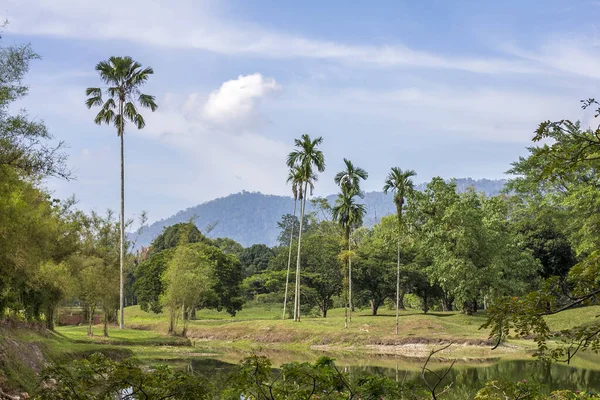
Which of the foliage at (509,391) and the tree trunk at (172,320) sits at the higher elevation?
the foliage at (509,391)

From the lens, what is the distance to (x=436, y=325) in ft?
138

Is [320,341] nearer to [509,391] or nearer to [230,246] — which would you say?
[509,391]

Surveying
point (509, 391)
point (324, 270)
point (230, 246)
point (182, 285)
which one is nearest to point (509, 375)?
point (509, 391)

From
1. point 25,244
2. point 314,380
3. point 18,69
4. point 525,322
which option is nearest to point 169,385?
point 314,380

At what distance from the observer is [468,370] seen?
26.9 meters

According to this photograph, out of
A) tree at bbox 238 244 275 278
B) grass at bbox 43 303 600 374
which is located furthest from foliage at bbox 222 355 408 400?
tree at bbox 238 244 275 278

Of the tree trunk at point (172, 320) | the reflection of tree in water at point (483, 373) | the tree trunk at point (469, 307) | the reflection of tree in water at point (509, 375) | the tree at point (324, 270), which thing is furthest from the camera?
the tree at point (324, 270)

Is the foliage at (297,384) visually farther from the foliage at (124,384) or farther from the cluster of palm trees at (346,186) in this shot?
the cluster of palm trees at (346,186)

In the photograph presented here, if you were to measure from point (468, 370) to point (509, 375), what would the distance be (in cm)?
319

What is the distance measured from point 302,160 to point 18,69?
3504cm

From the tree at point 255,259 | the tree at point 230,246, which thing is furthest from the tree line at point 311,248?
the tree at point 230,246

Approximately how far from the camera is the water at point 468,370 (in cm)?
2169

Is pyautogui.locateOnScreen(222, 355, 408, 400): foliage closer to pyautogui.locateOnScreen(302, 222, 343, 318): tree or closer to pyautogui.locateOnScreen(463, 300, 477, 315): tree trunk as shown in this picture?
pyautogui.locateOnScreen(463, 300, 477, 315): tree trunk

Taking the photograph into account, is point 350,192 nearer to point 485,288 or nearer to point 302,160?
point 302,160
